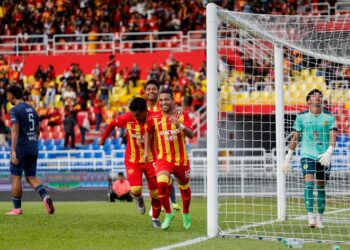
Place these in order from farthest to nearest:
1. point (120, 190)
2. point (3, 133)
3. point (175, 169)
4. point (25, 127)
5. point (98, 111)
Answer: point (98, 111), point (3, 133), point (120, 190), point (25, 127), point (175, 169)

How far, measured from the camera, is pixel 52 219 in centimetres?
1332

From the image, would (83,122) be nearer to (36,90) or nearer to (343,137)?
(36,90)

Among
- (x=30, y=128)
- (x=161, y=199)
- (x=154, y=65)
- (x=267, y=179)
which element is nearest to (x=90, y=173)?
(x=267, y=179)

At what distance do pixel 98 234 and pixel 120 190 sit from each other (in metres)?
11.4

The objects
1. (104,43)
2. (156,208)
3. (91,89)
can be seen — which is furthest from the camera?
(104,43)

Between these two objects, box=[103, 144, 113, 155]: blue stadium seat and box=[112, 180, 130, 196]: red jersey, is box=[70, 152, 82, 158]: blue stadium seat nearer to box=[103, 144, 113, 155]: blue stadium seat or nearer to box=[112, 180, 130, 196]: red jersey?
box=[103, 144, 113, 155]: blue stadium seat

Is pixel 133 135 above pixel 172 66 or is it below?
below

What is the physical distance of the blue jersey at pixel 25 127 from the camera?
560 inches

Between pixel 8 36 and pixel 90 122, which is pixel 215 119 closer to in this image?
pixel 90 122

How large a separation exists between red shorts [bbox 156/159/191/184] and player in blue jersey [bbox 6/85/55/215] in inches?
109

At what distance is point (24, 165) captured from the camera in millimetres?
14422

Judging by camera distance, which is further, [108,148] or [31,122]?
[108,148]

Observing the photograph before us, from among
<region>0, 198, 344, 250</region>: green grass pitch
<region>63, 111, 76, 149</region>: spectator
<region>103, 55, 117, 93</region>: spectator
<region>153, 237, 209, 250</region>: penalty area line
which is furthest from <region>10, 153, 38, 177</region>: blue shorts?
<region>103, 55, 117, 93</region>: spectator

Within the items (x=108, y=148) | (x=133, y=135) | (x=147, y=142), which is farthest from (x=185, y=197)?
(x=108, y=148)
